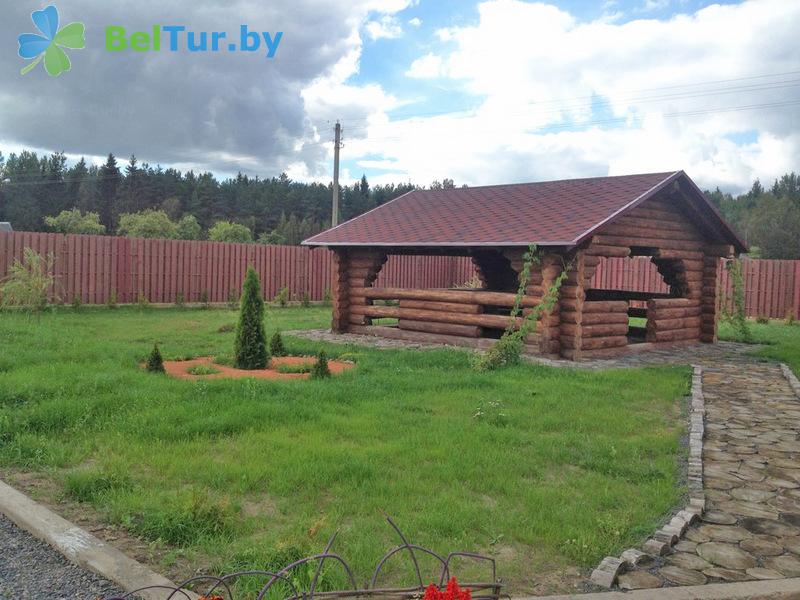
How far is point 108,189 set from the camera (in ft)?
219

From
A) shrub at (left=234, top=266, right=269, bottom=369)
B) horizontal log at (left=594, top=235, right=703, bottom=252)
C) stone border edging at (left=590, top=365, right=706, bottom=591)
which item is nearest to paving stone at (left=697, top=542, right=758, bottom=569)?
stone border edging at (left=590, top=365, right=706, bottom=591)

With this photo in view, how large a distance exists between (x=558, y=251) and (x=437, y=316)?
3032 millimetres

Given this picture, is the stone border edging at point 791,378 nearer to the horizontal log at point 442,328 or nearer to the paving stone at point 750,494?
the paving stone at point 750,494

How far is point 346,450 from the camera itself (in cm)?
546

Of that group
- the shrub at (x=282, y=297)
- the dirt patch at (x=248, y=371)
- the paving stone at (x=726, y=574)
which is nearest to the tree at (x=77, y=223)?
the shrub at (x=282, y=297)

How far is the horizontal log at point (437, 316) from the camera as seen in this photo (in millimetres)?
12461

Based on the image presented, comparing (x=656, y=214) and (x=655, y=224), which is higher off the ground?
(x=656, y=214)

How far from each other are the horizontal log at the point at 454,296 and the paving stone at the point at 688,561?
8125 millimetres

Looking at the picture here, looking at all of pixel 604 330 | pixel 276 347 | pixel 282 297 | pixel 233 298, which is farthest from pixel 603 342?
pixel 233 298

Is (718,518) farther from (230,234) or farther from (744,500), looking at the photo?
(230,234)

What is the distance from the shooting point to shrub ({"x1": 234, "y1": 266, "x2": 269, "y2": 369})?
9.83m

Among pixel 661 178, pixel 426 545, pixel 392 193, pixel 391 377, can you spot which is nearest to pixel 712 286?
pixel 661 178

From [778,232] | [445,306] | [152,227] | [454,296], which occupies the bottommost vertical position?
[445,306]

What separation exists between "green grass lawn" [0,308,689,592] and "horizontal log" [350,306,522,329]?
3.07 meters
